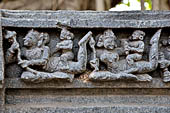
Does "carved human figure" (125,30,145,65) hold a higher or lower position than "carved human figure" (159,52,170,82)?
higher

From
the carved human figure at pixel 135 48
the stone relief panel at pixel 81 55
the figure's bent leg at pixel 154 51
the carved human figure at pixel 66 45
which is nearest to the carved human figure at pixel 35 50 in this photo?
the stone relief panel at pixel 81 55

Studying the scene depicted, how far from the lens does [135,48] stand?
2383 millimetres

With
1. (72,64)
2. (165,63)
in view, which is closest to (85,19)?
(72,64)

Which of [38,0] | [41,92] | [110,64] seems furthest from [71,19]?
[38,0]

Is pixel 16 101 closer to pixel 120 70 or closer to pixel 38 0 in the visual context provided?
pixel 120 70

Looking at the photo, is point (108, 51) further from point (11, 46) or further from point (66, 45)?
point (11, 46)

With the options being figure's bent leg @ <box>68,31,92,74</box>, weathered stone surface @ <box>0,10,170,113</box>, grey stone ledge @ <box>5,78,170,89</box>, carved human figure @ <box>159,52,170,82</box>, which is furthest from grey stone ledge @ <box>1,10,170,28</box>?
grey stone ledge @ <box>5,78,170,89</box>

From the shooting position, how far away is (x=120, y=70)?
2.39 m

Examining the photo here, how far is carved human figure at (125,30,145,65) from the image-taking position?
2.38m

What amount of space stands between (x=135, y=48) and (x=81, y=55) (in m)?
0.45

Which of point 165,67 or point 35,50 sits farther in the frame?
point 165,67

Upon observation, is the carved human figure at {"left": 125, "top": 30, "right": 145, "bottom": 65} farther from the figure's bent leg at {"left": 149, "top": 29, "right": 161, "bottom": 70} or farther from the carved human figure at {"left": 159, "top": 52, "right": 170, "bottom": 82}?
the carved human figure at {"left": 159, "top": 52, "right": 170, "bottom": 82}

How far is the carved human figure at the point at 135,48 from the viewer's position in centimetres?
238

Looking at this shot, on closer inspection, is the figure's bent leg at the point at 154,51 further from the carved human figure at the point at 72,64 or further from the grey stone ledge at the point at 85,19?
the carved human figure at the point at 72,64
